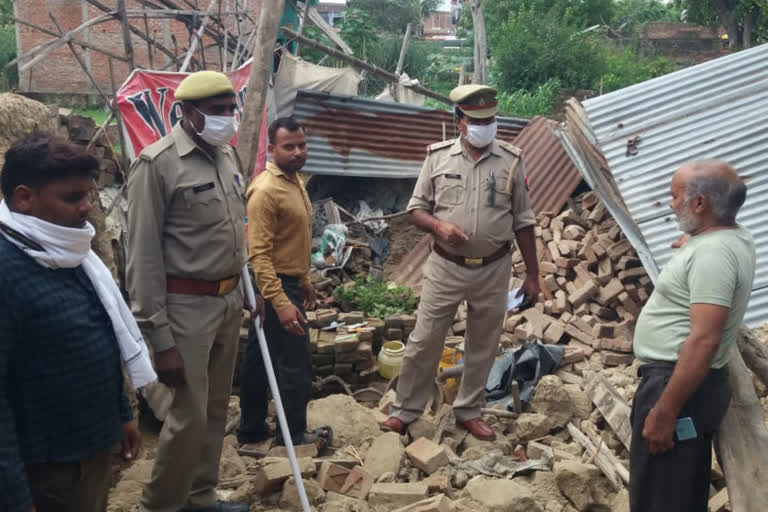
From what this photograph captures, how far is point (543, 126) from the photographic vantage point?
31.7 feet

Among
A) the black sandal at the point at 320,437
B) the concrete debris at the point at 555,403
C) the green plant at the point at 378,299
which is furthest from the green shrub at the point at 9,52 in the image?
the concrete debris at the point at 555,403

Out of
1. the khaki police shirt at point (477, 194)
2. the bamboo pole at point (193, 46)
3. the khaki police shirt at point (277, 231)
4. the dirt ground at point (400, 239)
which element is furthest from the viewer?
the dirt ground at point (400, 239)

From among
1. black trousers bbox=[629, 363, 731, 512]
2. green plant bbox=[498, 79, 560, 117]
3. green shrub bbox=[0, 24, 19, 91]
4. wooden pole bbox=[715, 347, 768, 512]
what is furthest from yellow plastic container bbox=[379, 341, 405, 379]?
green shrub bbox=[0, 24, 19, 91]

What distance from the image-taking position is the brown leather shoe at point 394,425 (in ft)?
15.8

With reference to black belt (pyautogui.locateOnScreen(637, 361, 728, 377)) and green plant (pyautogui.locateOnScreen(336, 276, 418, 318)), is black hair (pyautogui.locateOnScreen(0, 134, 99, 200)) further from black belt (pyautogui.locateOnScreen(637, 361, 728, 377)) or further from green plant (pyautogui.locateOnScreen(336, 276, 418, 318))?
green plant (pyautogui.locateOnScreen(336, 276, 418, 318))

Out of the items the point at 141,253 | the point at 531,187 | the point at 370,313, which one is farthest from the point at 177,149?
the point at 531,187

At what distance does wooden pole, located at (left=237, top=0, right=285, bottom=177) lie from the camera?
5879 millimetres

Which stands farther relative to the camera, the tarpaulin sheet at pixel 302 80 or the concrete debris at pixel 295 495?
the tarpaulin sheet at pixel 302 80

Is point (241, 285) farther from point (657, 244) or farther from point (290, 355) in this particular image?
point (657, 244)

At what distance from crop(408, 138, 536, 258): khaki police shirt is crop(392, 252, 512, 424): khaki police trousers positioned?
0.17 meters

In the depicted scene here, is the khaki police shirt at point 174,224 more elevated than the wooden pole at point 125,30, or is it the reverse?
the wooden pole at point 125,30

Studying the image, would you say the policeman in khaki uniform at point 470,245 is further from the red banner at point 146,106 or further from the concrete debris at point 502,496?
the red banner at point 146,106

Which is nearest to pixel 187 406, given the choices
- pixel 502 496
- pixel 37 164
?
pixel 37 164

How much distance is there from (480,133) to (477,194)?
0.40m
